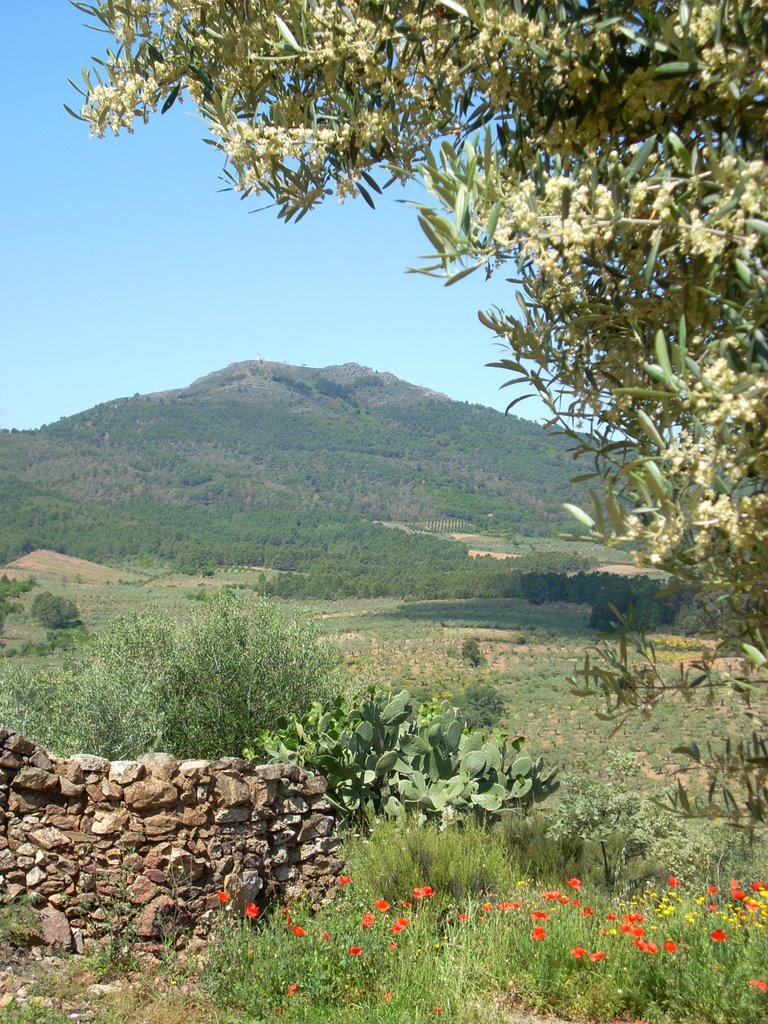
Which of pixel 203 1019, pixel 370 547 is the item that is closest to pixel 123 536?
pixel 370 547

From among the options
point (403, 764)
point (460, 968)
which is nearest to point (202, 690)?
point (403, 764)

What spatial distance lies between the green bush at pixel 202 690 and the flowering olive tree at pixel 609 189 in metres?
9.35

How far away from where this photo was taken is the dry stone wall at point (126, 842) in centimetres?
638

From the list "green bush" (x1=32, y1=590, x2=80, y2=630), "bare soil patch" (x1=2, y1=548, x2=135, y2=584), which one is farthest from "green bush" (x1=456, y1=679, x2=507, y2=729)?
"bare soil patch" (x1=2, y1=548, x2=135, y2=584)

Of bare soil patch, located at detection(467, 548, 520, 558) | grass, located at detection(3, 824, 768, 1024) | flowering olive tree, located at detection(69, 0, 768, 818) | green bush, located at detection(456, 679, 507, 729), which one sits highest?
bare soil patch, located at detection(467, 548, 520, 558)

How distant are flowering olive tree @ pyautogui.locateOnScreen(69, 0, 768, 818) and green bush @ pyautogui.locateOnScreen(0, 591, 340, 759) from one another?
9.35 m

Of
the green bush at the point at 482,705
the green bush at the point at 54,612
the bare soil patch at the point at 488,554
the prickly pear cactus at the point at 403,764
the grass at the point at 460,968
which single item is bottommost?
the green bush at the point at 482,705

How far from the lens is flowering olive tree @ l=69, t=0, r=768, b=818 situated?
2.14 metres

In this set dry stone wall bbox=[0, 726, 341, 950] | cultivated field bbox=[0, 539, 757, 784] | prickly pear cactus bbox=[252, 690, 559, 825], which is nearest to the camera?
dry stone wall bbox=[0, 726, 341, 950]

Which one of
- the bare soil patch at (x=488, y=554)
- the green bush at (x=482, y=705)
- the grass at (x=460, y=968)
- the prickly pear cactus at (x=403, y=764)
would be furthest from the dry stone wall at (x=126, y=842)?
the bare soil patch at (x=488, y=554)

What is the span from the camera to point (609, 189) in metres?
2.37

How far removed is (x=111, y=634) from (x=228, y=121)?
12704 mm

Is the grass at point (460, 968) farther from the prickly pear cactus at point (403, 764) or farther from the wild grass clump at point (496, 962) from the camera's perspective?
the prickly pear cactus at point (403, 764)

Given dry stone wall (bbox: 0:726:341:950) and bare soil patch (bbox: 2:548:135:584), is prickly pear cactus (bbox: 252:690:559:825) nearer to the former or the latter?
dry stone wall (bbox: 0:726:341:950)
